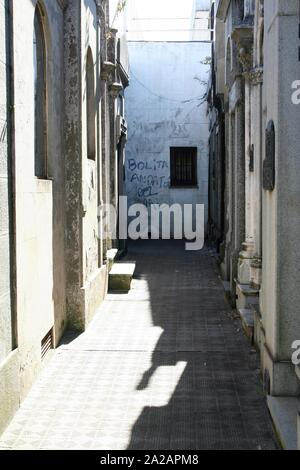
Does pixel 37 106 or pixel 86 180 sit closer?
pixel 37 106

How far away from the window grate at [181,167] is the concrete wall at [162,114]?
0.70ft

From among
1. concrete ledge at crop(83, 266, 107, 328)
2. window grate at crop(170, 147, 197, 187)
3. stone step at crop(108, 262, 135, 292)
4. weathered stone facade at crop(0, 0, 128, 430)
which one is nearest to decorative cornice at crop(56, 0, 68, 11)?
weathered stone facade at crop(0, 0, 128, 430)

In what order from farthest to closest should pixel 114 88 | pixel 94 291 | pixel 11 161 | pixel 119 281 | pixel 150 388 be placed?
pixel 114 88
pixel 119 281
pixel 94 291
pixel 150 388
pixel 11 161

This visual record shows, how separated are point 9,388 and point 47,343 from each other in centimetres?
216

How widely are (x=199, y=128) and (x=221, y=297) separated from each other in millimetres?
12880

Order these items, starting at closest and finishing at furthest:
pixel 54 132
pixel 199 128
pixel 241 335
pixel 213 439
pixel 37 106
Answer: pixel 213 439 < pixel 37 106 < pixel 54 132 < pixel 241 335 < pixel 199 128

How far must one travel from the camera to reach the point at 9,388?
5.44 m

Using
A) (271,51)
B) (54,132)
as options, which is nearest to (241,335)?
(54,132)

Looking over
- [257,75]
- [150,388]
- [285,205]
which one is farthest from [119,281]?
[285,205]

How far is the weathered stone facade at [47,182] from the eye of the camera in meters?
5.62

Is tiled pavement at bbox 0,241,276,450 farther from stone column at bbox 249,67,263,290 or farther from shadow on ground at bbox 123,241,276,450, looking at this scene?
stone column at bbox 249,67,263,290

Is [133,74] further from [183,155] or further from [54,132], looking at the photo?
[54,132]

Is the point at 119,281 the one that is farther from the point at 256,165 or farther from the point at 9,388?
the point at 9,388
